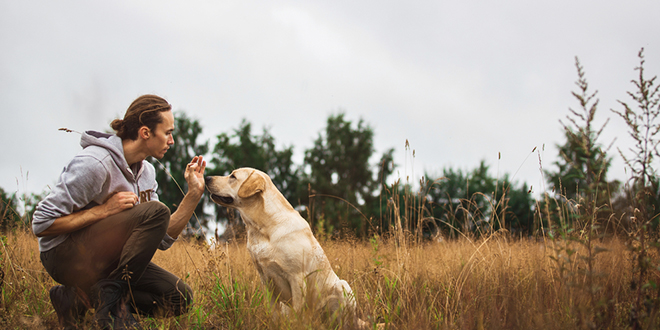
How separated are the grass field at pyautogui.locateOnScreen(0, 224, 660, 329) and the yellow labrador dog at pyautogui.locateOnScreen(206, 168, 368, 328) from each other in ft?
0.55

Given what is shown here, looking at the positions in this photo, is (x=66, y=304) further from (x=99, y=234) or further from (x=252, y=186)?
(x=252, y=186)

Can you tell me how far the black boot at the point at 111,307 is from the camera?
8.51ft

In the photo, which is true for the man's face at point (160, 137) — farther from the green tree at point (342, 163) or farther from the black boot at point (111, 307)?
the green tree at point (342, 163)

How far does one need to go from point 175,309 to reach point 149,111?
5.43ft

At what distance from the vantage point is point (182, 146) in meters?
30.1

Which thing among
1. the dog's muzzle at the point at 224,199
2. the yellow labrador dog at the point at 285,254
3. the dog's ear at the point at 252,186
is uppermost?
the dog's ear at the point at 252,186

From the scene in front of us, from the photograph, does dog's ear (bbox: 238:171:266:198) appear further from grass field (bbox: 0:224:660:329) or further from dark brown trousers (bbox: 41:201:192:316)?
dark brown trousers (bbox: 41:201:192:316)

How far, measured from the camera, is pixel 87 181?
284cm

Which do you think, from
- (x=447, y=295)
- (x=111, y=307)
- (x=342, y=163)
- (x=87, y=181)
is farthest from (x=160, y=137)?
(x=342, y=163)

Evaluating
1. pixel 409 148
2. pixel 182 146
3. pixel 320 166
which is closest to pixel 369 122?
pixel 320 166

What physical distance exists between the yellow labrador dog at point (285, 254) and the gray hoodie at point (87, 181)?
0.98 meters

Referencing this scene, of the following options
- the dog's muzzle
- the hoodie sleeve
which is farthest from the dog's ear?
the hoodie sleeve

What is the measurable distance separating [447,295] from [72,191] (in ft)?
9.60

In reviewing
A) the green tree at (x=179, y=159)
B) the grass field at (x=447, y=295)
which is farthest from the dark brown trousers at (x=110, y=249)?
the green tree at (x=179, y=159)
